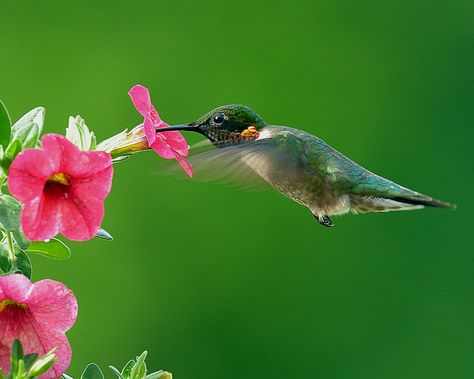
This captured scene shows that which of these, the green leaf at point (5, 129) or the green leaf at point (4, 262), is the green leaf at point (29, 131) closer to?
the green leaf at point (5, 129)

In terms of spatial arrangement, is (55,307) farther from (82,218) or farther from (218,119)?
(218,119)

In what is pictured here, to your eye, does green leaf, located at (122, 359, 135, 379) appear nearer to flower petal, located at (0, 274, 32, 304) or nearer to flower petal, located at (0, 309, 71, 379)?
flower petal, located at (0, 309, 71, 379)

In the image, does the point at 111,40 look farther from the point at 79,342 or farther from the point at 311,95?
the point at 79,342

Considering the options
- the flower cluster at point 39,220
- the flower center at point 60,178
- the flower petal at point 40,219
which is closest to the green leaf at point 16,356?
the flower cluster at point 39,220

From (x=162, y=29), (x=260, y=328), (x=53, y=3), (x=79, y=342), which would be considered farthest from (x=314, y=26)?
(x=79, y=342)

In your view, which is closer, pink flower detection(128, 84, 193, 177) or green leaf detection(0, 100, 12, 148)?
green leaf detection(0, 100, 12, 148)

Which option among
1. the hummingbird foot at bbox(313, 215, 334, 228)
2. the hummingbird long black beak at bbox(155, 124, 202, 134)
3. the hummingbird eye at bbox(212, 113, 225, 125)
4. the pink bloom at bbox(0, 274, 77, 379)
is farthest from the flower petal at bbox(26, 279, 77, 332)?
the hummingbird foot at bbox(313, 215, 334, 228)
